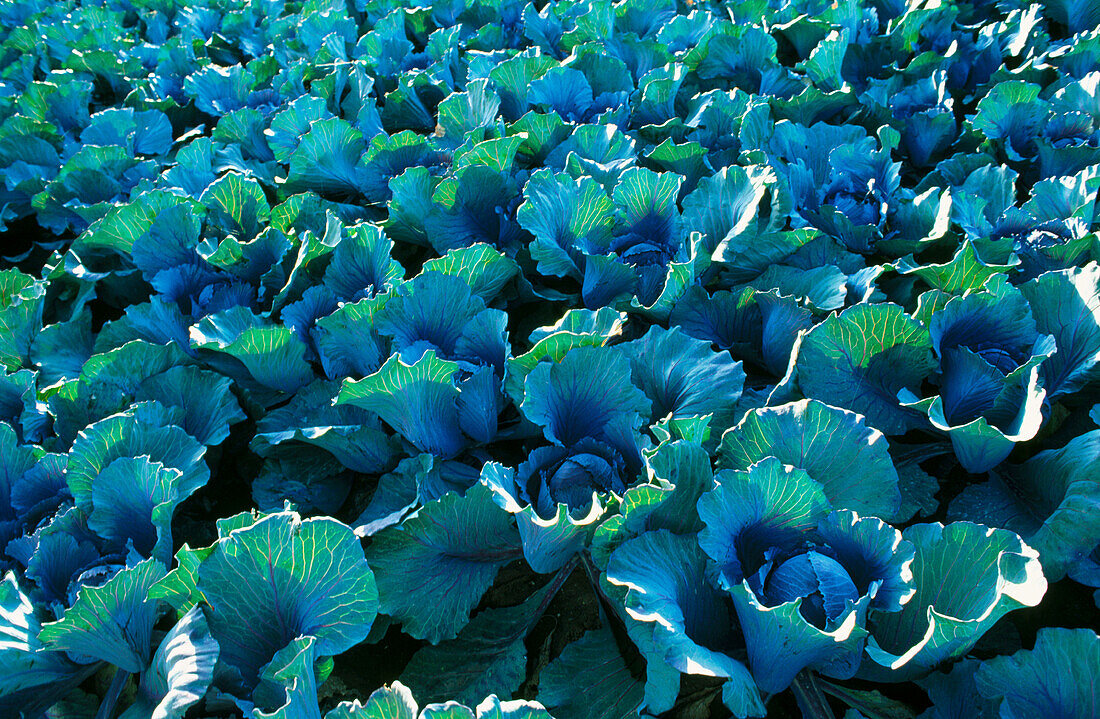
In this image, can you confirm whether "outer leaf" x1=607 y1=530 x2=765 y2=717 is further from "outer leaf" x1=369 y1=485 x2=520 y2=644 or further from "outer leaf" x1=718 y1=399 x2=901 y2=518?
"outer leaf" x1=369 y1=485 x2=520 y2=644

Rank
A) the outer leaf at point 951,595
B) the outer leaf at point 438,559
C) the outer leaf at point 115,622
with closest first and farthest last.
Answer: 1. the outer leaf at point 951,595
2. the outer leaf at point 115,622
3. the outer leaf at point 438,559

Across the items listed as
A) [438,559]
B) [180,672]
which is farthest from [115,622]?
[438,559]

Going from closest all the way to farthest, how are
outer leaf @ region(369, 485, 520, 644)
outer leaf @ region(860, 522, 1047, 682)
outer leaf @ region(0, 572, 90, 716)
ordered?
outer leaf @ region(860, 522, 1047, 682) → outer leaf @ region(0, 572, 90, 716) → outer leaf @ region(369, 485, 520, 644)

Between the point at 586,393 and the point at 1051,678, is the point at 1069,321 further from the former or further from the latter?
the point at 586,393

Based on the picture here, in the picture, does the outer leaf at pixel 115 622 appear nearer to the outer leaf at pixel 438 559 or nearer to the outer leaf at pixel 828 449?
the outer leaf at pixel 438 559

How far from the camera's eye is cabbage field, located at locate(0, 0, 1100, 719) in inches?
56.7

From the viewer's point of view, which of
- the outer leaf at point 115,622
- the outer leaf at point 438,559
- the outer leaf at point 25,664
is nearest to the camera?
the outer leaf at point 115,622

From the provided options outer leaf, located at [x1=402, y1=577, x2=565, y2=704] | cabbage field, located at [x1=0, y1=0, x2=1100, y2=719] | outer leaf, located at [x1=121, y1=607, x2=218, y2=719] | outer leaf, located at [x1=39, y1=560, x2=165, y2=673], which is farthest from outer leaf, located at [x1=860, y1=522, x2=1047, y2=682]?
outer leaf, located at [x1=39, y1=560, x2=165, y2=673]

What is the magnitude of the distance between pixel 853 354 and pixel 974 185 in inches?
39.9

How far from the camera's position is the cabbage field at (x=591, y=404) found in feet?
4.73

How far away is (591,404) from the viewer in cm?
177

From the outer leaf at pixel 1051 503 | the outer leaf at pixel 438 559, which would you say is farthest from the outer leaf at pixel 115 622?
the outer leaf at pixel 1051 503

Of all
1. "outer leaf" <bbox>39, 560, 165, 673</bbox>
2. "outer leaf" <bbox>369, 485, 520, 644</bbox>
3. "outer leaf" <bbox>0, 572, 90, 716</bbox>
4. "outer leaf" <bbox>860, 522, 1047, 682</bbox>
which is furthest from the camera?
"outer leaf" <bbox>369, 485, 520, 644</bbox>

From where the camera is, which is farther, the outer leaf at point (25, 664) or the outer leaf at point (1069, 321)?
the outer leaf at point (1069, 321)
